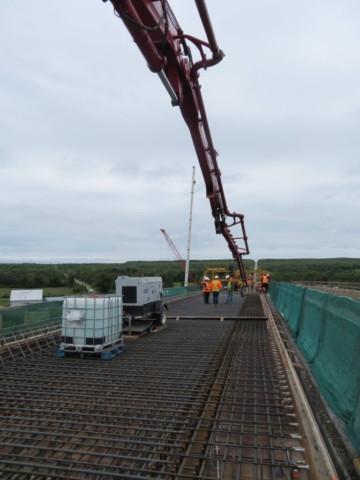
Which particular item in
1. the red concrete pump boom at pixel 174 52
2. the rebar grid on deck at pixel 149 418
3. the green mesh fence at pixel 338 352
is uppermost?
the red concrete pump boom at pixel 174 52

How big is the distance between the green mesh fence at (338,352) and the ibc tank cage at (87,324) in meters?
4.25

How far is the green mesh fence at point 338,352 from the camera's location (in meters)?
4.56

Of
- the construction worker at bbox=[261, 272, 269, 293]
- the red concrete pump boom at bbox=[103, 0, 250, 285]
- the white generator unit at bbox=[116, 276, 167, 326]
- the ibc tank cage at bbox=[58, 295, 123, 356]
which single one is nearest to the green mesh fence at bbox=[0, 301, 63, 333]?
the ibc tank cage at bbox=[58, 295, 123, 356]

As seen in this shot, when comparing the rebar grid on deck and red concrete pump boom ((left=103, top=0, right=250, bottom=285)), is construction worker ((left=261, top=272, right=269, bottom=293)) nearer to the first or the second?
red concrete pump boom ((left=103, top=0, right=250, bottom=285))

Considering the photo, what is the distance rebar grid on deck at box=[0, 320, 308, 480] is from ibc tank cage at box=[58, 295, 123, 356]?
12.5 inches

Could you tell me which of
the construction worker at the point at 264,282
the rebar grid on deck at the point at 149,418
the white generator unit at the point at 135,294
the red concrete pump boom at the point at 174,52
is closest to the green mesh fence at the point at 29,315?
the rebar grid on deck at the point at 149,418

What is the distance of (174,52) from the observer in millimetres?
7328

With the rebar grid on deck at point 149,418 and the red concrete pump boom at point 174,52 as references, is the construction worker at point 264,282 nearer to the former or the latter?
the red concrete pump boom at point 174,52

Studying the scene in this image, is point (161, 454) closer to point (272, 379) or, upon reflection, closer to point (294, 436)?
point (294, 436)

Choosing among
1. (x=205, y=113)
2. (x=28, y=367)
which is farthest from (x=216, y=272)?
(x=28, y=367)

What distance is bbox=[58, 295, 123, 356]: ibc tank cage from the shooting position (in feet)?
24.6

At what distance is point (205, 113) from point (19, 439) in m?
8.89

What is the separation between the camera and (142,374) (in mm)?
6637

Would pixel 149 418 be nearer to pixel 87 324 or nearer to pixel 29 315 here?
pixel 87 324
